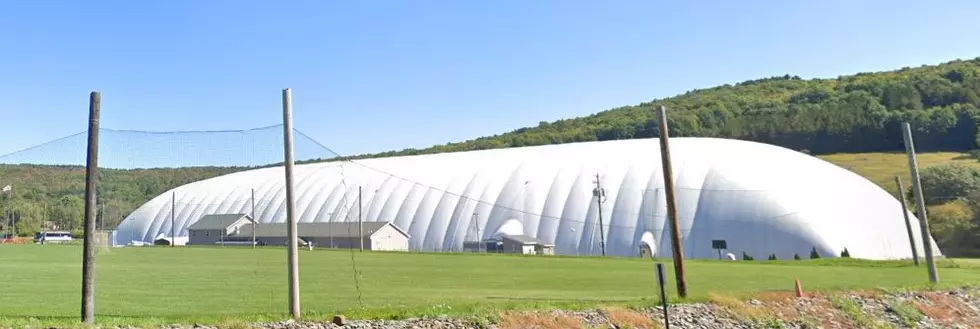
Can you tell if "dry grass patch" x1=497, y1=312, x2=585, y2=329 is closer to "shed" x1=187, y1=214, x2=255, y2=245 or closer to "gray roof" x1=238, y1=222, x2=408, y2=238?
"gray roof" x1=238, y1=222, x2=408, y2=238

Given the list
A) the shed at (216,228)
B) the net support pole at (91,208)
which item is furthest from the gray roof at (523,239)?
the net support pole at (91,208)

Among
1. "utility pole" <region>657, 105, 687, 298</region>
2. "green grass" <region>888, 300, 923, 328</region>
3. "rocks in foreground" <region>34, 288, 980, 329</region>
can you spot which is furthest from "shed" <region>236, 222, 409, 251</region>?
"green grass" <region>888, 300, 923, 328</region>

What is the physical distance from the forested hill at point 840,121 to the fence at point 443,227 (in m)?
57.9

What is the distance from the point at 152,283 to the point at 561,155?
59662 millimetres

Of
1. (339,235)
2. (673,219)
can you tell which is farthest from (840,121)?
(673,219)

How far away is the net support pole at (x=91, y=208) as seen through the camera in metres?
12.8

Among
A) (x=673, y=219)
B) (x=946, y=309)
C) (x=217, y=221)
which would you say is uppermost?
(x=217, y=221)

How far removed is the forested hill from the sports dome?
5462 centimetres

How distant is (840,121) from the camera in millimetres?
154250

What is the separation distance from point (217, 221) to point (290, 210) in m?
77.3

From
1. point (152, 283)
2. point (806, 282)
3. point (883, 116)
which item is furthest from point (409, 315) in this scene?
point (883, 116)

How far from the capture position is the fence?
19719mm

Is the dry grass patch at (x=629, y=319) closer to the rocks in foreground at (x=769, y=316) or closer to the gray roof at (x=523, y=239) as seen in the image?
the rocks in foreground at (x=769, y=316)

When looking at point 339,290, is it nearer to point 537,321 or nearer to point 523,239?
point 537,321
